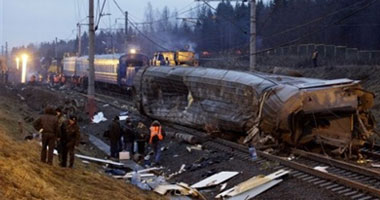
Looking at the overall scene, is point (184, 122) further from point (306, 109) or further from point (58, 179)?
point (58, 179)

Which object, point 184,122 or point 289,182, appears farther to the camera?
point 184,122

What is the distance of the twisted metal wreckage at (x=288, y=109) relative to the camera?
1506 centimetres

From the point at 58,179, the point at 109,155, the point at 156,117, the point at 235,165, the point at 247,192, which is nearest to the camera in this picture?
the point at 58,179

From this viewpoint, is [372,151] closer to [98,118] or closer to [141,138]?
[141,138]

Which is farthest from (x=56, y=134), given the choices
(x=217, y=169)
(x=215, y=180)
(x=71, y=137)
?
(x=217, y=169)

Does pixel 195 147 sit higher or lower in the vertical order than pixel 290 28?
lower

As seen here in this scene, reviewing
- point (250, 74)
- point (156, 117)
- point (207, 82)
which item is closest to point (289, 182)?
point (250, 74)

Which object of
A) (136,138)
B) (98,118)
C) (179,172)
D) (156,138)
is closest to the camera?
(179,172)

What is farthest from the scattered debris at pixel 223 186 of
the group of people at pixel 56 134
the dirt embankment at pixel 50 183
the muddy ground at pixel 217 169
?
the group of people at pixel 56 134

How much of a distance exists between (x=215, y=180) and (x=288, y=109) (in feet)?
9.75

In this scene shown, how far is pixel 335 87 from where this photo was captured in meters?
15.4

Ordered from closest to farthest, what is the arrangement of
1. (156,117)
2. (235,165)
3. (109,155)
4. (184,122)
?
(235,165), (109,155), (184,122), (156,117)

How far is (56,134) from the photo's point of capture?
1282 cm

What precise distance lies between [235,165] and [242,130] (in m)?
2.94
